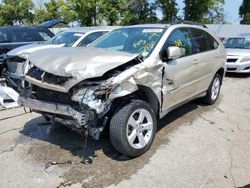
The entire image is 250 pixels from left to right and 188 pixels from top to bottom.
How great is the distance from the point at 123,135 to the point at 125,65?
2.96ft

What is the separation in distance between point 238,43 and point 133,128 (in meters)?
9.25

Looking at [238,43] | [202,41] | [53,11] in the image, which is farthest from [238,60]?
[53,11]

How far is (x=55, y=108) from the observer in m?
3.60

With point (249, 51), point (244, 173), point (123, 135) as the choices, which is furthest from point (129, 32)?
point (249, 51)

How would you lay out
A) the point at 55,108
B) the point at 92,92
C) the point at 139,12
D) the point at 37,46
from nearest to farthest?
the point at 92,92 < the point at 55,108 < the point at 37,46 < the point at 139,12

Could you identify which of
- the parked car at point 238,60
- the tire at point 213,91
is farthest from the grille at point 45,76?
the parked car at point 238,60

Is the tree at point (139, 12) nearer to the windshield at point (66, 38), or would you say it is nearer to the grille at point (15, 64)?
the windshield at point (66, 38)

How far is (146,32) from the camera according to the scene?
465 centimetres

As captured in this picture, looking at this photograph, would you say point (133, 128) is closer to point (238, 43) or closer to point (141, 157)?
point (141, 157)

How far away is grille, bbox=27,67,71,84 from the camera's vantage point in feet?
11.5

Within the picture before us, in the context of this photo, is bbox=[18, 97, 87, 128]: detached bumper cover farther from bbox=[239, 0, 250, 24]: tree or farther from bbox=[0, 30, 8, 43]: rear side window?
bbox=[239, 0, 250, 24]: tree

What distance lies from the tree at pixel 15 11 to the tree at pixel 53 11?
7.96 feet

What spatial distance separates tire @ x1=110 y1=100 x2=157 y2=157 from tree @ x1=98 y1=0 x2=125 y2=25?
26.5m

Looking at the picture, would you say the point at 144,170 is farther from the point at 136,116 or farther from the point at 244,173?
the point at 244,173
